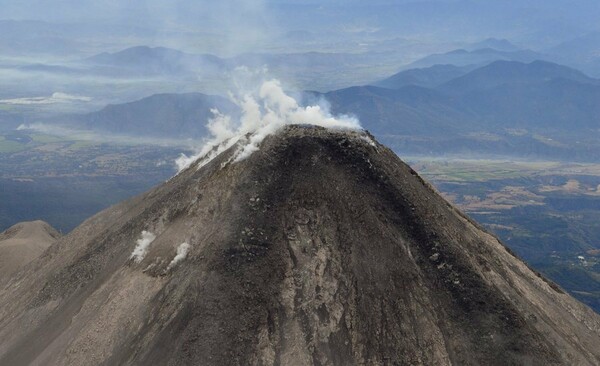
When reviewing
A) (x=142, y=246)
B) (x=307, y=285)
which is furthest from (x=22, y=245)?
(x=307, y=285)

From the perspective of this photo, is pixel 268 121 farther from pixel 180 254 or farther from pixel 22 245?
pixel 22 245

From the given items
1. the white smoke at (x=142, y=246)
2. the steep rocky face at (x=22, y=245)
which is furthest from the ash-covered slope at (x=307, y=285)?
the steep rocky face at (x=22, y=245)

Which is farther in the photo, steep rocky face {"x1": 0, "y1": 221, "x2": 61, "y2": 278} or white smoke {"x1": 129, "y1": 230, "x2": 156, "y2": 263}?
steep rocky face {"x1": 0, "y1": 221, "x2": 61, "y2": 278}

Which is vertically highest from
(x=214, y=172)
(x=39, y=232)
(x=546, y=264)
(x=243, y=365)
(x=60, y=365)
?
(x=214, y=172)

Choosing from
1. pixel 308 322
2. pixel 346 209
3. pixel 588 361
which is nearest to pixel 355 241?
pixel 346 209

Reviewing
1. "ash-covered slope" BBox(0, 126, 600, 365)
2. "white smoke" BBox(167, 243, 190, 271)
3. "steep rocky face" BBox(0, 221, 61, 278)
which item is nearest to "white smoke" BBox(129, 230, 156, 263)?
"ash-covered slope" BBox(0, 126, 600, 365)

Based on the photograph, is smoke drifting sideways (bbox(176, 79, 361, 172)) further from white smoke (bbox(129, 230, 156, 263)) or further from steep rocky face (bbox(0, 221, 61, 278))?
steep rocky face (bbox(0, 221, 61, 278))

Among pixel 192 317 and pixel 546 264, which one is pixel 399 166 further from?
pixel 546 264
